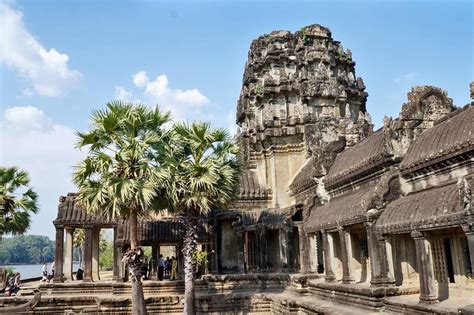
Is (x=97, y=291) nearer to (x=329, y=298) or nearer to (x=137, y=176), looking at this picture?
(x=137, y=176)

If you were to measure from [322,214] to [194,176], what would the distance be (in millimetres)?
5146

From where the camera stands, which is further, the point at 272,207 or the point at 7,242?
the point at 7,242

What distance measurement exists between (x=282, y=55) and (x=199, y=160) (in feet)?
41.4

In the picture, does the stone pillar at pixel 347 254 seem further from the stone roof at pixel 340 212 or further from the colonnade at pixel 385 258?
the stone roof at pixel 340 212

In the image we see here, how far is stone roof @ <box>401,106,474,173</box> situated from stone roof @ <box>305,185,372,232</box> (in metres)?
1.81

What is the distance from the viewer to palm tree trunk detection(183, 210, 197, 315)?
14.9 m

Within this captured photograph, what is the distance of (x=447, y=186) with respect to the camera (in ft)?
36.0

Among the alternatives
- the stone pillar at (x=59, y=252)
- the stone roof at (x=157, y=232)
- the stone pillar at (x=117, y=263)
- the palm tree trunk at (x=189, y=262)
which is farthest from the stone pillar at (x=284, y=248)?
the stone pillar at (x=59, y=252)

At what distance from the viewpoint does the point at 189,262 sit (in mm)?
15156

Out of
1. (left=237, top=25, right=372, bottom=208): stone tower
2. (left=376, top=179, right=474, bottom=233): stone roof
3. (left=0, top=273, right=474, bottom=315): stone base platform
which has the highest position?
(left=237, top=25, right=372, bottom=208): stone tower

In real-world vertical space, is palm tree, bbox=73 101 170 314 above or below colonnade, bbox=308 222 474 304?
above

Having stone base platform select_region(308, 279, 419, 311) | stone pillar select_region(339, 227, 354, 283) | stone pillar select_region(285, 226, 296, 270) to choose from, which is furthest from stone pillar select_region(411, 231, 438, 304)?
stone pillar select_region(285, 226, 296, 270)

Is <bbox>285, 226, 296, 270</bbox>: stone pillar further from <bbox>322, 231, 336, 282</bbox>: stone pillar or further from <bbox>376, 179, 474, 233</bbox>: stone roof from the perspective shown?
<bbox>376, 179, 474, 233</bbox>: stone roof

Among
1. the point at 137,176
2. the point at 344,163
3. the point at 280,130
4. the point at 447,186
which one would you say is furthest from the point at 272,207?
the point at 447,186
